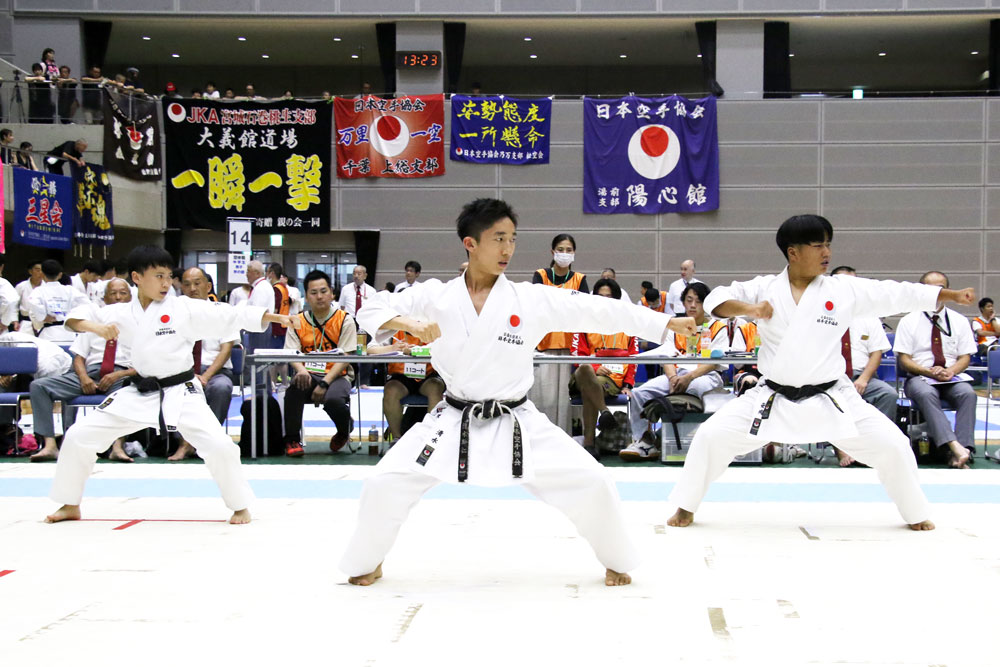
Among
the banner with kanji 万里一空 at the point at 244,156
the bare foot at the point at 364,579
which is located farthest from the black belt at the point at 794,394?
the banner with kanji 万里一空 at the point at 244,156

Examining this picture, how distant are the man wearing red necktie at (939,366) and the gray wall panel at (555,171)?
8.13m

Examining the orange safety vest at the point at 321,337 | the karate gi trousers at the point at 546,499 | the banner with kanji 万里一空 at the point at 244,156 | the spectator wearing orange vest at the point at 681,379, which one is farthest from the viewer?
the banner with kanji 万里一空 at the point at 244,156

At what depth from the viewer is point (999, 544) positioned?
11.9 ft

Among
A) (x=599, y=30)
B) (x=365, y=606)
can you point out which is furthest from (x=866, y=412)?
(x=599, y=30)

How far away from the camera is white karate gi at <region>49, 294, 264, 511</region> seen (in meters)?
4.18

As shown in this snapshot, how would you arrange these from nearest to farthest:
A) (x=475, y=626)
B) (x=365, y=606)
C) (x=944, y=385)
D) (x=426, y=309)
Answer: (x=475, y=626), (x=365, y=606), (x=426, y=309), (x=944, y=385)

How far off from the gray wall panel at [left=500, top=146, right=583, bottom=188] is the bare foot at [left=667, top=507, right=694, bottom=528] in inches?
416

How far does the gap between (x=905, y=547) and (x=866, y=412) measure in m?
0.64

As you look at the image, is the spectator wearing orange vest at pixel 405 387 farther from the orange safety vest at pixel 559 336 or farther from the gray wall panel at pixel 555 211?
the gray wall panel at pixel 555 211

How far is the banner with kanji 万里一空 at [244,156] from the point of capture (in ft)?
45.8

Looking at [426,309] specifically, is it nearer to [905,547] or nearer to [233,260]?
[905,547]

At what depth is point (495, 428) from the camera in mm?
3059

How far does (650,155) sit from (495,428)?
1128 centimetres

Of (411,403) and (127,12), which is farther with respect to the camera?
(127,12)
